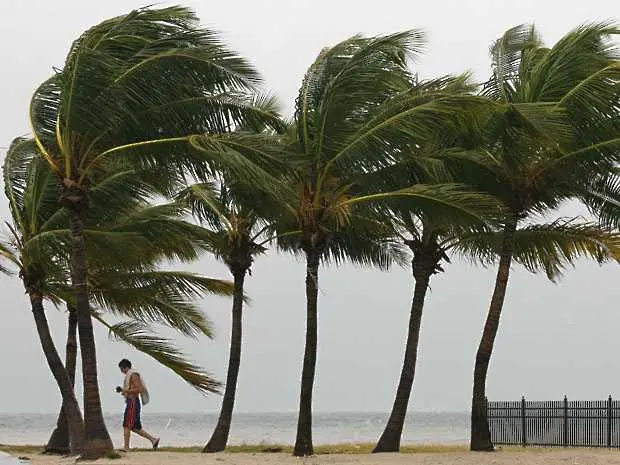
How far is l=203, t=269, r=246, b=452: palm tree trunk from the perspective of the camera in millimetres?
23984

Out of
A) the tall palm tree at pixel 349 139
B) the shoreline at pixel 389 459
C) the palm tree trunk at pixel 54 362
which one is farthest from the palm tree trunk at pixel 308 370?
the palm tree trunk at pixel 54 362

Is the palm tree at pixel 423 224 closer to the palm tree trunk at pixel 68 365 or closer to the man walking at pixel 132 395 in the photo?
the man walking at pixel 132 395

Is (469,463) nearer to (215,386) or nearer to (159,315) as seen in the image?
(215,386)

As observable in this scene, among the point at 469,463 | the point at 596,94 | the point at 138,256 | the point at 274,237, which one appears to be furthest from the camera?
the point at 274,237

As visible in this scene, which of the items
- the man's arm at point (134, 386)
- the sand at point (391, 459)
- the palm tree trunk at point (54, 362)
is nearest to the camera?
the sand at point (391, 459)

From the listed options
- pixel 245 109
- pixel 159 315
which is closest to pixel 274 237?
pixel 159 315

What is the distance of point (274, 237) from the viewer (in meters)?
23.6

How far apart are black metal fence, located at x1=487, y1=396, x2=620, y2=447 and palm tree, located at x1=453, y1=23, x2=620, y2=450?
4.67 metres

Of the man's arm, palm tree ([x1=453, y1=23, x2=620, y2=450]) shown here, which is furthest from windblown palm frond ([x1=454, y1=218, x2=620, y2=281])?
the man's arm

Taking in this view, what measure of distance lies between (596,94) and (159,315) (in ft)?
32.9

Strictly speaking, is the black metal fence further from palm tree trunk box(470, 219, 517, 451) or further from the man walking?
the man walking

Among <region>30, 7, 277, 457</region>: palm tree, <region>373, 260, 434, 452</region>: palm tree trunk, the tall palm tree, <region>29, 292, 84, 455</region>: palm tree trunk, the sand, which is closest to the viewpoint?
<region>30, 7, 277, 457</region>: palm tree

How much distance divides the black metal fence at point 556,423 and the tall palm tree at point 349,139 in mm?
7312

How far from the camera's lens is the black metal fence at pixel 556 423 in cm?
2458
